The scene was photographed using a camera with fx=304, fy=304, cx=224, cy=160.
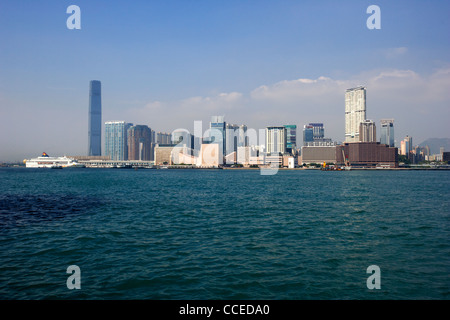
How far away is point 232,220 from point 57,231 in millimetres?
11410

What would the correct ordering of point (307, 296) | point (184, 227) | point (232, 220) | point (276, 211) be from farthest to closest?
1. point (276, 211)
2. point (232, 220)
3. point (184, 227)
4. point (307, 296)

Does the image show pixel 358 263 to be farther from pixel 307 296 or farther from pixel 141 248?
pixel 141 248

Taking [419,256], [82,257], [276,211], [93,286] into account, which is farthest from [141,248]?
[276,211]

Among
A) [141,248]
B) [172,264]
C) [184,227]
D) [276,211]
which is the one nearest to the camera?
[172,264]

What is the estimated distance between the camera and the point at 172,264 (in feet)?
41.0

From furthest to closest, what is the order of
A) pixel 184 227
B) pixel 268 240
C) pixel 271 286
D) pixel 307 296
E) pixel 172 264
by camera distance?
1. pixel 184 227
2. pixel 268 240
3. pixel 172 264
4. pixel 271 286
5. pixel 307 296

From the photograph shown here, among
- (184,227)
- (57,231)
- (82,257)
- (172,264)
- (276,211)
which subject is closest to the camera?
(172,264)

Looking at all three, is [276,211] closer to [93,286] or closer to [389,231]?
[389,231]

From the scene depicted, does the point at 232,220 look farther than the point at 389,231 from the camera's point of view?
Yes

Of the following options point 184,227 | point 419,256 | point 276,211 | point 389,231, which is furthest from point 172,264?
point 276,211

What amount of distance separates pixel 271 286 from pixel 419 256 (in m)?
8.17

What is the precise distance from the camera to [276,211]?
26828 mm

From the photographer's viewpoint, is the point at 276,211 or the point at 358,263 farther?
the point at 276,211

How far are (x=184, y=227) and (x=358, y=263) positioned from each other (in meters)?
10.9
